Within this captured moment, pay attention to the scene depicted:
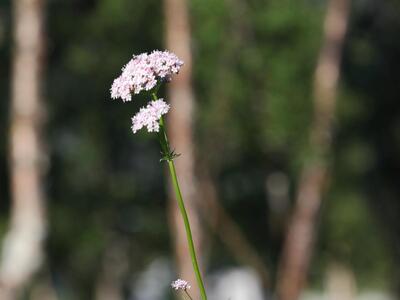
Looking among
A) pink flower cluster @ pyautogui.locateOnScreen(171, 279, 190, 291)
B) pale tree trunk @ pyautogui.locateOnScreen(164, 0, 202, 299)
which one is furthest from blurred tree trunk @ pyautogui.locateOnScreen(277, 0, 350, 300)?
pink flower cluster @ pyautogui.locateOnScreen(171, 279, 190, 291)

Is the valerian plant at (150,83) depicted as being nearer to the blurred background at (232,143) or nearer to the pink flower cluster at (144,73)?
the pink flower cluster at (144,73)

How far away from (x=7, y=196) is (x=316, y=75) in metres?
11.5

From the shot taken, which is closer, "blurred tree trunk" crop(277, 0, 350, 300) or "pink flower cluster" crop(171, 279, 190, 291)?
"pink flower cluster" crop(171, 279, 190, 291)

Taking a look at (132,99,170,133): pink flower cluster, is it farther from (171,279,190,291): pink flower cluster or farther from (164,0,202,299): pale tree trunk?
(164,0,202,299): pale tree trunk

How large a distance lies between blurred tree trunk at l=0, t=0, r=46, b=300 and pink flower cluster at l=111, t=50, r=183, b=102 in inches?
514

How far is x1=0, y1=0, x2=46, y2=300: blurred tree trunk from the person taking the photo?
634 inches

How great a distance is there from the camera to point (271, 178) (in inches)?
1307

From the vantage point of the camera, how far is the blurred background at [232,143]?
81.3 ft

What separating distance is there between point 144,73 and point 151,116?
0.14 metres

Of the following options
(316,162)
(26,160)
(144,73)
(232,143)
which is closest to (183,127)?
(26,160)

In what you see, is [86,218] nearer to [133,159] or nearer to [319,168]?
[133,159]

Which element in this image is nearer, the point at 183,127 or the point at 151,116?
the point at 151,116

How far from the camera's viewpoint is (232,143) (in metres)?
30.8

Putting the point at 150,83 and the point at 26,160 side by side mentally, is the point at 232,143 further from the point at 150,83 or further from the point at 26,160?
the point at 150,83
